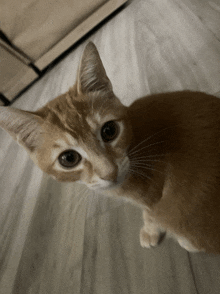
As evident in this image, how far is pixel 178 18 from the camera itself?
180 centimetres

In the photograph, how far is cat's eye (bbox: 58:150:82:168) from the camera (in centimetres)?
72

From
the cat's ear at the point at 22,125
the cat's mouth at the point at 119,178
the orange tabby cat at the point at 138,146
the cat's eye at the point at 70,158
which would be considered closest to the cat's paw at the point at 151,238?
the orange tabby cat at the point at 138,146

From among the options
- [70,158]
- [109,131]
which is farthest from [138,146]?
[70,158]

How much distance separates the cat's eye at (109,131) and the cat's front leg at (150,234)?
1.44 feet

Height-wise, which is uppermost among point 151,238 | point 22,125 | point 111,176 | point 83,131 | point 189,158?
point 22,125

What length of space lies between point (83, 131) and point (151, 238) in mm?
613

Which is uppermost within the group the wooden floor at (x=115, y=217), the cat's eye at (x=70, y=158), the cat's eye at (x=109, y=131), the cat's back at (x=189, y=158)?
the cat's eye at (x=70, y=158)

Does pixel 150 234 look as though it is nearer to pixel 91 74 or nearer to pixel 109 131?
pixel 109 131

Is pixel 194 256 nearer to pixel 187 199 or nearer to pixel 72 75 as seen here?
pixel 187 199

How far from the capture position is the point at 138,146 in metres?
0.79

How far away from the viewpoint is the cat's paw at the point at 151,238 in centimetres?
97

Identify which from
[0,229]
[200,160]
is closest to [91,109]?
[200,160]

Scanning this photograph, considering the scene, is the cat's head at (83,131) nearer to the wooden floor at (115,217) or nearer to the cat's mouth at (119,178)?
the cat's mouth at (119,178)

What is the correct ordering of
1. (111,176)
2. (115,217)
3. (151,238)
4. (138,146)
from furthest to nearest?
(115,217) → (151,238) → (138,146) → (111,176)
